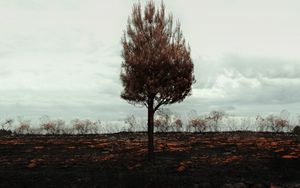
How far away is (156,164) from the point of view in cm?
1978

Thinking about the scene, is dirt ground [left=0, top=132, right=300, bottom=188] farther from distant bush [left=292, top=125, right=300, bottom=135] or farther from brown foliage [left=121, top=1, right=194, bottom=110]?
distant bush [left=292, top=125, right=300, bottom=135]

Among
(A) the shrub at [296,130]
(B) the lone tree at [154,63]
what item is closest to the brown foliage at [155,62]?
(B) the lone tree at [154,63]

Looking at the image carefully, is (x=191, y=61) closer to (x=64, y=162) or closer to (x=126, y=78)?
(x=126, y=78)

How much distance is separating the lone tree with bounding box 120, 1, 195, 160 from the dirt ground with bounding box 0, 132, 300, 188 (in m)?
2.28

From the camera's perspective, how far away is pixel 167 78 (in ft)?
64.6

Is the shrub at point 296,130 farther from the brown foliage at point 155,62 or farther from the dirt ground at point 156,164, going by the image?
the brown foliage at point 155,62

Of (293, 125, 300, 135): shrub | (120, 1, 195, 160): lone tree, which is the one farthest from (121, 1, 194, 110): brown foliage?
(293, 125, 300, 135): shrub

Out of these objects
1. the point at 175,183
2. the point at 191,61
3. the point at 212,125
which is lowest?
the point at 175,183

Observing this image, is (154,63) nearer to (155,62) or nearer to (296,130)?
(155,62)

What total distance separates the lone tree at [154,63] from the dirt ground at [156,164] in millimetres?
2284

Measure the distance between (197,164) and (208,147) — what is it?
18.5 feet

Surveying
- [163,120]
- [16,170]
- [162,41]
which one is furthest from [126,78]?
[163,120]

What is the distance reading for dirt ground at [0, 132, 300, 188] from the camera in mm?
16188

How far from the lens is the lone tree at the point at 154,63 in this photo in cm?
1962
